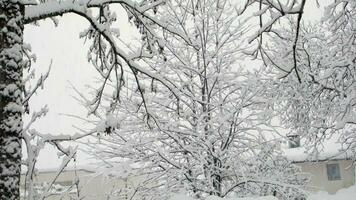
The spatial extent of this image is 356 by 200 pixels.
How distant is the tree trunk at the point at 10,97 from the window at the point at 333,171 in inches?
1205

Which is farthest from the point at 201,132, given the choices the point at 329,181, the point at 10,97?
the point at 329,181

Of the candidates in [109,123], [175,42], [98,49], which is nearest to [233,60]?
[175,42]

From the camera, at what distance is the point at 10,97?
276 centimetres

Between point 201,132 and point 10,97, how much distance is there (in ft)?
20.3

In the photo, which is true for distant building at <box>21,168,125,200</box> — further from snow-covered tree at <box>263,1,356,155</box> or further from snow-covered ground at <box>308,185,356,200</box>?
snow-covered ground at <box>308,185,356,200</box>

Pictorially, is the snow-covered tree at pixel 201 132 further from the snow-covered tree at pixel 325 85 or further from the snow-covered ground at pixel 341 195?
the snow-covered ground at pixel 341 195

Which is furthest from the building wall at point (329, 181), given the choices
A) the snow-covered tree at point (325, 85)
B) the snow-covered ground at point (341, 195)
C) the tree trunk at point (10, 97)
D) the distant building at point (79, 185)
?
the tree trunk at point (10, 97)

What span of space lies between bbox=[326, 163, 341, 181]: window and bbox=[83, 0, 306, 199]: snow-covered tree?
22611 mm

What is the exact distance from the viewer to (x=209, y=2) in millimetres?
10156

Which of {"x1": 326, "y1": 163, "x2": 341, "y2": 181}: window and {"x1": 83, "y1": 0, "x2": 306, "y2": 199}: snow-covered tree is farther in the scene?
{"x1": 326, "y1": 163, "x2": 341, "y2": 181}: window

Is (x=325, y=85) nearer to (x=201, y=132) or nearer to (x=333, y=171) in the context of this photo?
(x=201, y=132)

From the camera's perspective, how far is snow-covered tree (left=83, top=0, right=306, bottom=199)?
8.68 meters

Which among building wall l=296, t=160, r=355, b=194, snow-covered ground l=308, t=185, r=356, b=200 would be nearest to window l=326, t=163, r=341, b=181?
building wall l=296, t=160, r=355, b=194

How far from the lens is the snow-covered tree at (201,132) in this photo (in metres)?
8.68
